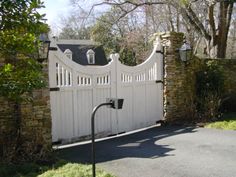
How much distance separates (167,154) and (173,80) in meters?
3.39

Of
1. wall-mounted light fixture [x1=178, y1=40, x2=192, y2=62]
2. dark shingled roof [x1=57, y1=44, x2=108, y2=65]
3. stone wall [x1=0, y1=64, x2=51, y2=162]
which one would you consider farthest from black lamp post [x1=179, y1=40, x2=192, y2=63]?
dark shingled roof [x1=57, y1=44, x2=108, y2=65]

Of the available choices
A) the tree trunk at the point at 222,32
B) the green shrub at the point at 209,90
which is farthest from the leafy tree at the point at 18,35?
the tree trunk at the point at 222,32

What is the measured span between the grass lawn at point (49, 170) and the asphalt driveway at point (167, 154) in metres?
0.32

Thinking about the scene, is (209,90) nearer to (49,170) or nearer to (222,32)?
(222,32)

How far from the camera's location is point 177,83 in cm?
866

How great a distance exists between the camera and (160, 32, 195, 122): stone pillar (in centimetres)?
852

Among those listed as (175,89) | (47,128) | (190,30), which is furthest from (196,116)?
(190,30)

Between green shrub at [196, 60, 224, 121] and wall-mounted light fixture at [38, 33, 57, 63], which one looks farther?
green shrub at [196, 60, 224, 121]

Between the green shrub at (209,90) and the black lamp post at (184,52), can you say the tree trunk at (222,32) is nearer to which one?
the green shrub at (209,90)

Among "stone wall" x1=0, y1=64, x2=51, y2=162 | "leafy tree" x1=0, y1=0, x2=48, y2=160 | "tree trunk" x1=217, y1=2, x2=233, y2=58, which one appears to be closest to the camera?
"leafy tree" x1=0, y1=0, x2=48, y2=160

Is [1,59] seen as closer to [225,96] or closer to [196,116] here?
[196,116]

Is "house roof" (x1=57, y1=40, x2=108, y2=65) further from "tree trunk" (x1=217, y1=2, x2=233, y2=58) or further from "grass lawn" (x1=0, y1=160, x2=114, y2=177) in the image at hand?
"grass lawn" (x1=0, y1=160, x2=114, y2=177)

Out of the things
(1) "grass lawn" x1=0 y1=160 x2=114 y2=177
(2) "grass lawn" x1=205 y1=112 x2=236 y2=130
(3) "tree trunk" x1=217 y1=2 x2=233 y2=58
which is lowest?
(1) "grass lawn" x1=0 y1=160 x2=114 y2=177

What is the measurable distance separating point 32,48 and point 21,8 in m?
0.42
